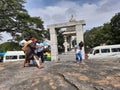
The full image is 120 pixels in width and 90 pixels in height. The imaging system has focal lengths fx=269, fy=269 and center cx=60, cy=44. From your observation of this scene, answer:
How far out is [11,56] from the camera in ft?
139

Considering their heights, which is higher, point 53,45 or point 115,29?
point 115,29

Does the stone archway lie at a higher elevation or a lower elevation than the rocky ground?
higher

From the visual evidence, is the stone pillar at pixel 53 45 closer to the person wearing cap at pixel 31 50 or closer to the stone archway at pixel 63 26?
the stone archway at pixel 63 26

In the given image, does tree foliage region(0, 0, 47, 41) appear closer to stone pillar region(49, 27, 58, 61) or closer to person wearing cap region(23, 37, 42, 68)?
stone pillar region(49, 27, 58, 61)

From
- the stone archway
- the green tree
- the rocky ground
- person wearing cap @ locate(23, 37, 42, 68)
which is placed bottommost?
the rocky ground

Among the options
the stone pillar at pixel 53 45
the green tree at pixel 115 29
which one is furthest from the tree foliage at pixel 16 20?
the green tree at pixel 115 29

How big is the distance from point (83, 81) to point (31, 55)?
406 cm

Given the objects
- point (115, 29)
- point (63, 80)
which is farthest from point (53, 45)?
point (115, 29)

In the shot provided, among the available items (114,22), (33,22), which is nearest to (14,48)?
(33,22)

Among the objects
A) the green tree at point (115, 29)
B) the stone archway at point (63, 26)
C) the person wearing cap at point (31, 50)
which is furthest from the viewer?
the green tree at point (115, 29)

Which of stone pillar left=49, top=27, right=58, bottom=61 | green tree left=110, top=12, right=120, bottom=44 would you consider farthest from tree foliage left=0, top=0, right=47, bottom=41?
green tree left=110, top=12, right=120, bottom=44

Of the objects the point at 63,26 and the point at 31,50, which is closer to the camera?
the point at 31,50

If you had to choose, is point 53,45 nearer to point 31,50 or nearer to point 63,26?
point 63,26

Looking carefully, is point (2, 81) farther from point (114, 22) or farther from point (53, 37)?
point (114, 22)
